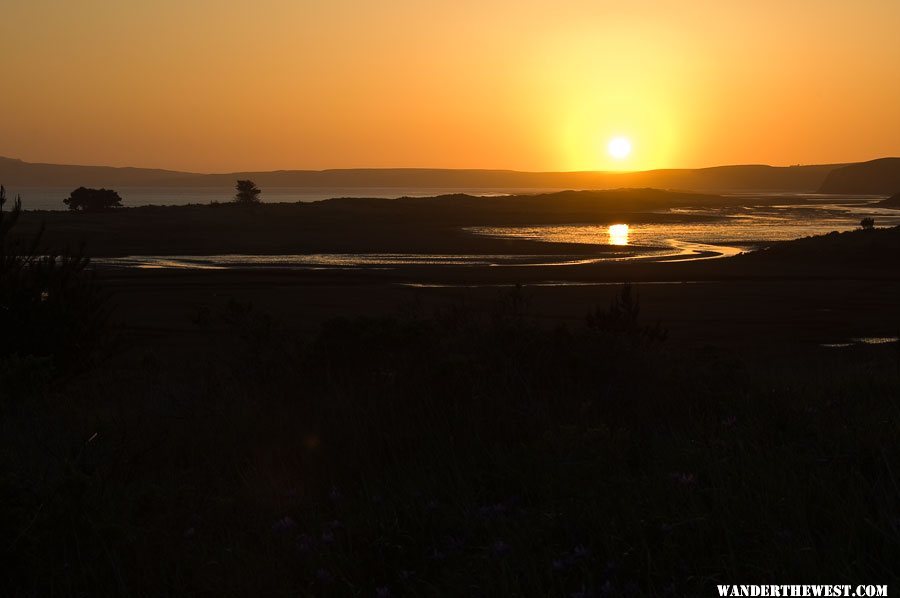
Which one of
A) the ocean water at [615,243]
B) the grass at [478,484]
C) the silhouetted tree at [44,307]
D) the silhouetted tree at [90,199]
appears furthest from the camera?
the silhouetted tree at [90,199]

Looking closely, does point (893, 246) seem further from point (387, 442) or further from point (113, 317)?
point (387, 442)

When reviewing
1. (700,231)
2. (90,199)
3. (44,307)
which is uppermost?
(44,307)

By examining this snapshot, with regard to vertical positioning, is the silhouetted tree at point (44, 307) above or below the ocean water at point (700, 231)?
above

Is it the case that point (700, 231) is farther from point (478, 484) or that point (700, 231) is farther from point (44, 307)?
point (478, 484)

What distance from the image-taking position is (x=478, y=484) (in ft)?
15.4

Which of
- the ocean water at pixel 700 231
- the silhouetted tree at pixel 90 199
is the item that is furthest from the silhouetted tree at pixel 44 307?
the silhouetted tree at pixel 90 199

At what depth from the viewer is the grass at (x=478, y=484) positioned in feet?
11.9

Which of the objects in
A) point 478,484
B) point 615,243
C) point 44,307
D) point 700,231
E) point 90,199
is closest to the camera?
point 478,484

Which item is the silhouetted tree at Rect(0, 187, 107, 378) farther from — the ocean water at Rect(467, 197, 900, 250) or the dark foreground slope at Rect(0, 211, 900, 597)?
the ocean water at Rect(467, 197, 900, 250)

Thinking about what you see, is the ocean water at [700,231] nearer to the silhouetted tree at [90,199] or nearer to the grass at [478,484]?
the silhouetted tree at [90,199]

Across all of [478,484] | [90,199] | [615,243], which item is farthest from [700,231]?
[478,484]

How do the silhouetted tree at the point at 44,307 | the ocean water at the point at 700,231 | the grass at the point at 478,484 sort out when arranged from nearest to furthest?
the grass at the point at 478,484
the silhouetted tree at the point at 44,307
the ocean water at the point at 700,231

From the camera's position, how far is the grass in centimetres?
364

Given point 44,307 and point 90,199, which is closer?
point 44,307
